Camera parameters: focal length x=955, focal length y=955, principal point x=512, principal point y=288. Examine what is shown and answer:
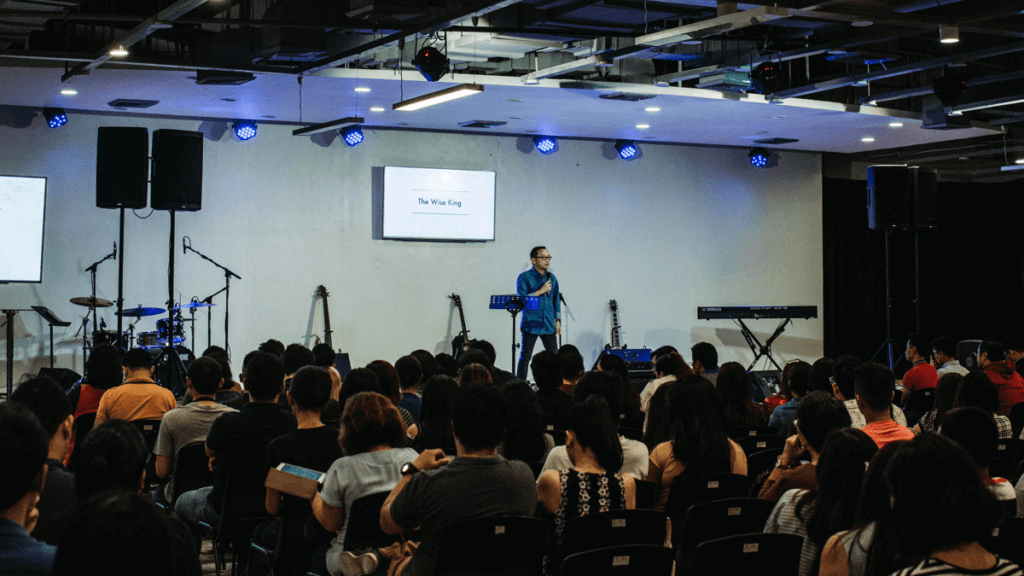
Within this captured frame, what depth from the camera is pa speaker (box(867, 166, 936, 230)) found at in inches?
441

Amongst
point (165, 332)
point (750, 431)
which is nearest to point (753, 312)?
A: point (165, 332)

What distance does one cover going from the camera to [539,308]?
10914mm

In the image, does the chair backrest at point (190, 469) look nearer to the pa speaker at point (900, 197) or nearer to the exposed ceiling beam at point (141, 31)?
the exposed ceiling beam at point (141, 31)

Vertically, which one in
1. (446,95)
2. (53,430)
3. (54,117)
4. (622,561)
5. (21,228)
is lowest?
(622,561)

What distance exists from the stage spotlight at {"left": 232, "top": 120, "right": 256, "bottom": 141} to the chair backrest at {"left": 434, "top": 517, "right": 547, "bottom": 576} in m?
9.00

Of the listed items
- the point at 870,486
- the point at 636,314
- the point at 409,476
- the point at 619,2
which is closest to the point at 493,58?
the point at 619,2

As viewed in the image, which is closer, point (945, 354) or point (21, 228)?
point (945, 354)

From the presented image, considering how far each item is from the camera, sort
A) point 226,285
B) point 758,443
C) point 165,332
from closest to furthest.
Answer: point 758,443, point 165,332, point 226,285

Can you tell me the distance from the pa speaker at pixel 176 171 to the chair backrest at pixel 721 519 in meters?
6.01

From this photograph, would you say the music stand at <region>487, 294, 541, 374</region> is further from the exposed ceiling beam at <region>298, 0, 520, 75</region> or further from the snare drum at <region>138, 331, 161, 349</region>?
the snare drum at <region>138, 331, 161, 349</region>

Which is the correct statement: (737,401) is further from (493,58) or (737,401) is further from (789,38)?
(493,58)

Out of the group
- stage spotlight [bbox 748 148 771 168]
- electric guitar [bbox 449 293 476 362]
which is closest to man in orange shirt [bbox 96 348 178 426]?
electric guitar [bbox 449 293 476 362]

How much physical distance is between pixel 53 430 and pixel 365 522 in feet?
3.61

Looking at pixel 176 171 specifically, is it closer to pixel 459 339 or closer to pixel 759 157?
pixel 459 339
